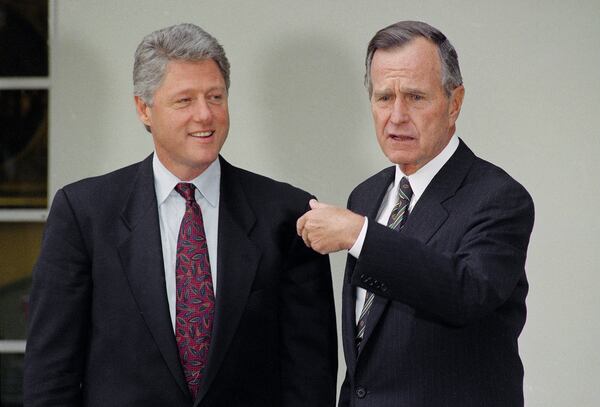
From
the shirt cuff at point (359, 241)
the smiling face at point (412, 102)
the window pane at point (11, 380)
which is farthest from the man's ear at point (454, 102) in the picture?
the window pane at point (11, 380)

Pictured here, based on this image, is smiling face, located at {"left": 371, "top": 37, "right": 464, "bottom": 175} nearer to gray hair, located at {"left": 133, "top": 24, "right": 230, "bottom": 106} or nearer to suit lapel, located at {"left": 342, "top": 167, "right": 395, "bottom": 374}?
suit lapel, located at {"left": 342, "top": 167, "right": 395, "bottom": 374}

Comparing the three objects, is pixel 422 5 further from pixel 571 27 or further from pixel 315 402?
pixel 315 402

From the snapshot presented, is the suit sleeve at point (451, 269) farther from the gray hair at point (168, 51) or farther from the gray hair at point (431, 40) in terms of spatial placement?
the gray hair at point (168, 51)

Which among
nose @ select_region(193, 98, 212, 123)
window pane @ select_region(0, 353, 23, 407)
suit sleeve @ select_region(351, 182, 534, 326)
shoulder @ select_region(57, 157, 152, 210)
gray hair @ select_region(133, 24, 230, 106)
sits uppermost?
gray hair @ select_region(133, 24, 230, 106)

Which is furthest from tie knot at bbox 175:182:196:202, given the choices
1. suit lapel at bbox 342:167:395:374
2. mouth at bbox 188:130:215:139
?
suit lapel at bbox 342:167:395:374

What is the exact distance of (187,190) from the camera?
2180mm

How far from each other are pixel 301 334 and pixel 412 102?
62 cm

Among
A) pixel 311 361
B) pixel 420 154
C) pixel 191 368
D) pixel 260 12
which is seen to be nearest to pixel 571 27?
pixel 260 12

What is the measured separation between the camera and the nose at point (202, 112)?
6.88 feet

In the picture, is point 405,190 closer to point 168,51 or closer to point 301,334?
point 301,334

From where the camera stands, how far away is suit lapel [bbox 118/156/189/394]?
80.5 inches

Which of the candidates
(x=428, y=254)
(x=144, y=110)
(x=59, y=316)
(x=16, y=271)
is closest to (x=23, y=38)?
(x=16, y=271)

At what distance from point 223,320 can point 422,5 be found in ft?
5.96

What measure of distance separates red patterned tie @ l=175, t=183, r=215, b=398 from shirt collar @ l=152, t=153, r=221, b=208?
0.11 meters
